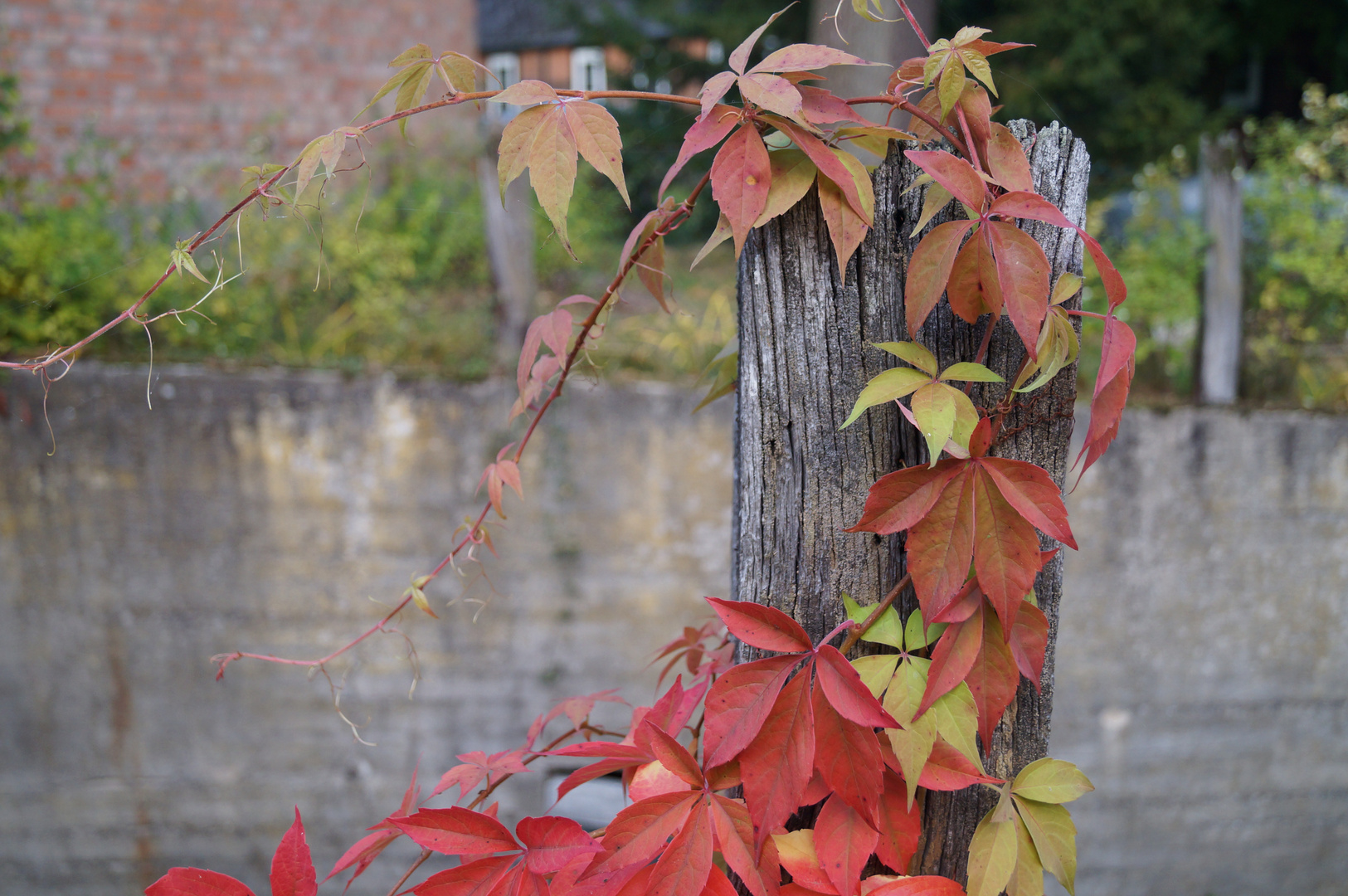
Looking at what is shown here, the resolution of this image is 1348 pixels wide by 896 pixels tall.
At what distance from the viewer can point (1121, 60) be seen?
18.0 ft

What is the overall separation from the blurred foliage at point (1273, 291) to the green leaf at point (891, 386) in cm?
275

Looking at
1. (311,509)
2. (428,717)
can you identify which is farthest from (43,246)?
(428,717)

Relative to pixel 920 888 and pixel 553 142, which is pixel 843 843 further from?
pixel 553 142

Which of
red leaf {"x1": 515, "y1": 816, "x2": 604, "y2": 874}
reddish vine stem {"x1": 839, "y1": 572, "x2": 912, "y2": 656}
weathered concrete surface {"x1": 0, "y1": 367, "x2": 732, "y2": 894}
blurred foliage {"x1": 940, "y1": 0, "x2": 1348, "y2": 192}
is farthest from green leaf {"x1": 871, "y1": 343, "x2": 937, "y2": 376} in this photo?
blurred foliage {"x1": 940, "y1": 0, "x2": 1348, "y2": 192}

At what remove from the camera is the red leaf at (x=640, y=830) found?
0.71m

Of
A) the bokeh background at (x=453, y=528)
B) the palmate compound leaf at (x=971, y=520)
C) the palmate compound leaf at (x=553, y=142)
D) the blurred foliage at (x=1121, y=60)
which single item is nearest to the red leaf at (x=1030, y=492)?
the palmate compound leaf at (x=971, y=520)

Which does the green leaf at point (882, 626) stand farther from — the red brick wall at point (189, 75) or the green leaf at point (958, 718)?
the red brick wall at point (189, 75)

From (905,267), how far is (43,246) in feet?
10.3

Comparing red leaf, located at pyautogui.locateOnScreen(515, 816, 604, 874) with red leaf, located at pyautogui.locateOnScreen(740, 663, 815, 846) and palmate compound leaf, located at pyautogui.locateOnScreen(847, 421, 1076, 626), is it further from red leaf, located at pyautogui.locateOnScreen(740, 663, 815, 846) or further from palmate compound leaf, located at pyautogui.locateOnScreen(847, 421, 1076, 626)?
palmate compound leaf, located at pyautogui.locateOnScreen(847, 421, 1076, 626)

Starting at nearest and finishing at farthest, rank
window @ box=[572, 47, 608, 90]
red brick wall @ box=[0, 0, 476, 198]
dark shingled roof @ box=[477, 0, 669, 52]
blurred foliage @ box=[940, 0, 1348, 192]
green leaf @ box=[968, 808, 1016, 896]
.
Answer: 1. green leaf @ box=[968, 808, 1016, 896]
2. red brick wall @ box=[0, 0, 476, 198]
3. blurred foliage @ box=[940, 0, 1348, 192]
4. window @ box=[572, 47, 608, 90]
5. dark shingled roof @ box=[477, 0, 669, 52]

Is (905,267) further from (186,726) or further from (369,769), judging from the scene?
(186,726)

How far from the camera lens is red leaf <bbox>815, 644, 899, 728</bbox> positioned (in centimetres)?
67

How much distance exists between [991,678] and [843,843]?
21 centimetres

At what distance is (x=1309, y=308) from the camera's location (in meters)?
3.00
